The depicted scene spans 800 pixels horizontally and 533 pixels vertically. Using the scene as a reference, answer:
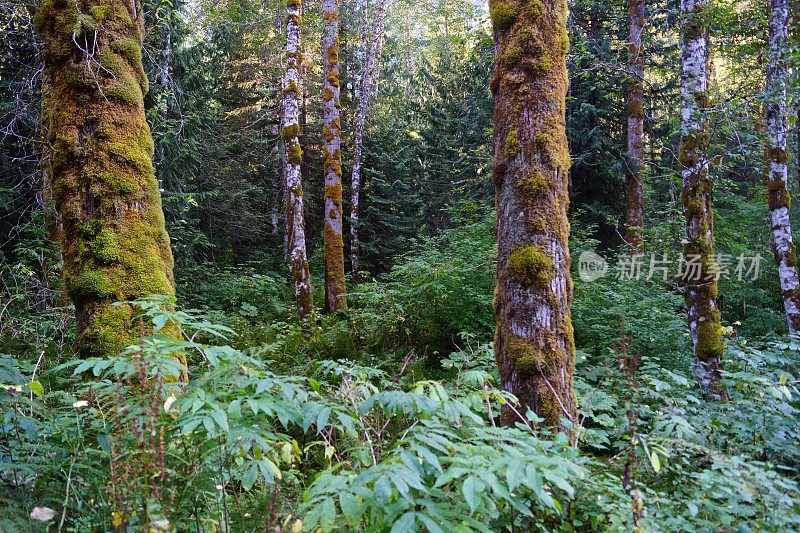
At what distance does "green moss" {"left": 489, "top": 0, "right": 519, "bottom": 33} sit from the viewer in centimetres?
369

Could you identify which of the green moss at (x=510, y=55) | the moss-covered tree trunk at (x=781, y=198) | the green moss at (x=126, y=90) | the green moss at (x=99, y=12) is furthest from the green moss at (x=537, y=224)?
the moss-covered tree trunk at (x=781, y=198)

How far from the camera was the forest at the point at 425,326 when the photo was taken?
1916 mm

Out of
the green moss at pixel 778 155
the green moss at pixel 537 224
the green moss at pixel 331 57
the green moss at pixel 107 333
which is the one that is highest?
the green moss at pixel 331 57

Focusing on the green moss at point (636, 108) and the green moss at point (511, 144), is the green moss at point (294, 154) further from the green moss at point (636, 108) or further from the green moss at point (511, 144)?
the green moss at point (636, 108)

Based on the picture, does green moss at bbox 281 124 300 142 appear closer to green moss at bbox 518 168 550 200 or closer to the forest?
the forest

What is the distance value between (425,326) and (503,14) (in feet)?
17.2

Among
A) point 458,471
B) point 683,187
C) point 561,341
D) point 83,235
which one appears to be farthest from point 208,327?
point 683,187

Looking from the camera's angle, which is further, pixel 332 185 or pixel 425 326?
pixel 332 185

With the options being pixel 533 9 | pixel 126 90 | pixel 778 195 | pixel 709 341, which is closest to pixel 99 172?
pixel 126 90

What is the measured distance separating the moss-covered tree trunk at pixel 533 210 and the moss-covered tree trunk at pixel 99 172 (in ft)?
8.48

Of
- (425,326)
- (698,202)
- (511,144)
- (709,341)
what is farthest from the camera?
A: (425,326)

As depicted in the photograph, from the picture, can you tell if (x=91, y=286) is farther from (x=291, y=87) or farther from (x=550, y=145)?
(x=291, y=87)

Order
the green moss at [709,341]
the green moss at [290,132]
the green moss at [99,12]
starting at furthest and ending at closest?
1. the green moss at [290,132]
2. the green moss at [709,341]
3. the green moss at [99,12]

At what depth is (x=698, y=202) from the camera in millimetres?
5953
